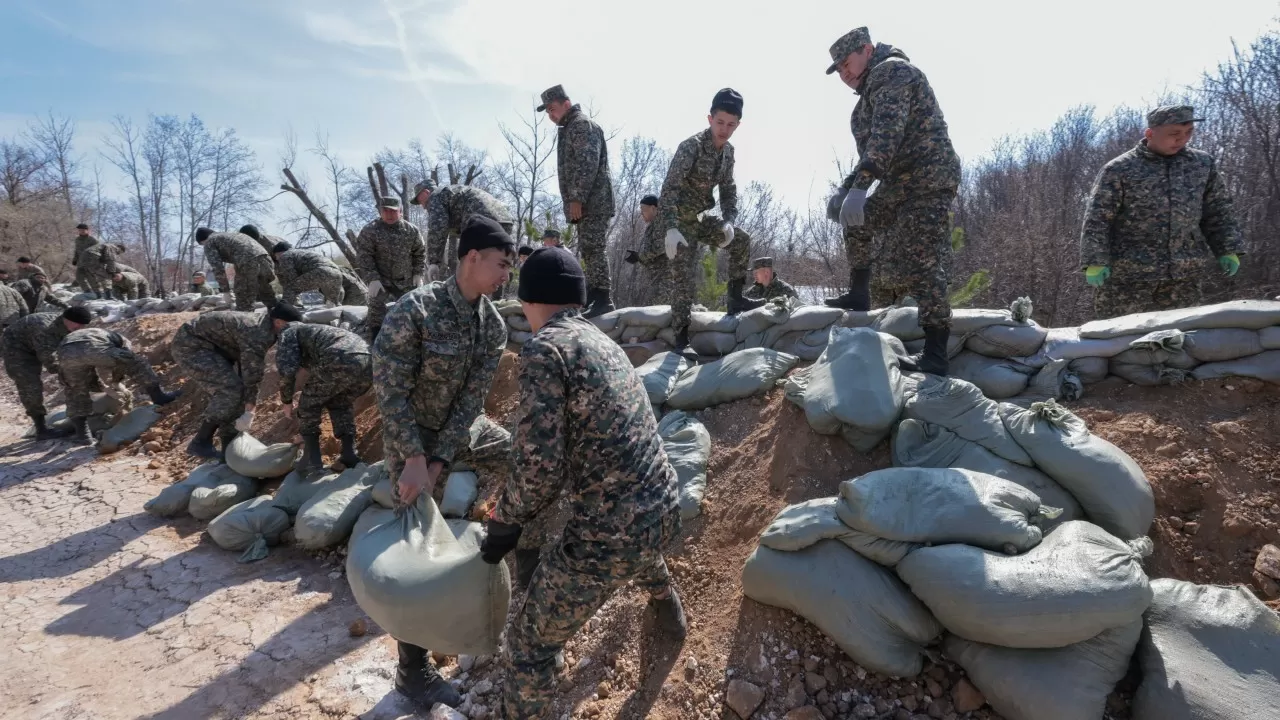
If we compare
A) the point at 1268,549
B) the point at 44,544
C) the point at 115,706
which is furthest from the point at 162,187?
the point at 1268,549

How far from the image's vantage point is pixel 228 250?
6457 millimetres

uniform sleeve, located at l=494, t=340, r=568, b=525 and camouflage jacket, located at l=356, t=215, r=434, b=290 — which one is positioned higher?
camouflage jacket, located at l=356, t=215, r=434, b=290

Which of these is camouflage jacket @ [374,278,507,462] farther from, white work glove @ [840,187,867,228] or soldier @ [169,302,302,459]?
soldier @ [169,302,302,459]

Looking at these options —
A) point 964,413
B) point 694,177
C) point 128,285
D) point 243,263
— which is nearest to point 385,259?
point 243,263

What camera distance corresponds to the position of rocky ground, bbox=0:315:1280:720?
200 centimetres

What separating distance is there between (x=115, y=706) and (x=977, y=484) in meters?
3.54

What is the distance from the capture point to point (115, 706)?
2.35 metres

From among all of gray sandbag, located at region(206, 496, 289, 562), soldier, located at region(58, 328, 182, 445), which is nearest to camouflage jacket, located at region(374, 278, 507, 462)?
gray sandbag, located at region(206, 496, 289, 562)

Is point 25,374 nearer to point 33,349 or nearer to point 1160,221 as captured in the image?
point 33,349

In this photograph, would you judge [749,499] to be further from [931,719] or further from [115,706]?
[115,706]

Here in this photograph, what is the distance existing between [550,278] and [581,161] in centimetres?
307

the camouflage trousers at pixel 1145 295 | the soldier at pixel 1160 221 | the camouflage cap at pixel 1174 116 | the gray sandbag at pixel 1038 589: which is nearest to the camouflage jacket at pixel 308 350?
the gray sandbag at pixel 1038 589

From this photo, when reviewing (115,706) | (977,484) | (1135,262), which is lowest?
(115,706)

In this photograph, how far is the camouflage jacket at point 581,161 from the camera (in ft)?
14.8
